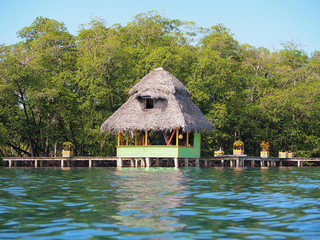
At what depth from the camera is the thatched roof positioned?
25609 mm

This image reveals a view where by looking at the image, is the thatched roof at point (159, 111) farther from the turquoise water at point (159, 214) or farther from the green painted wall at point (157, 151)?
the turquoise water at point (159, 214)

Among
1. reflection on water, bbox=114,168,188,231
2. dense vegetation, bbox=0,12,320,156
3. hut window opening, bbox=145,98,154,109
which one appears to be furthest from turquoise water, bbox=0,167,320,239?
dense vegetation, bbox=0,12,320,156

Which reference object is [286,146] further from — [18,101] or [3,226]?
[3,226]

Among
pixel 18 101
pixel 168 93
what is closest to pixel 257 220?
pixel 168 93

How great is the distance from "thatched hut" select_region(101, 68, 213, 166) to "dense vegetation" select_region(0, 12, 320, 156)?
179 inches

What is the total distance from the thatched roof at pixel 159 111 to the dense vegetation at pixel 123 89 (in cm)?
452

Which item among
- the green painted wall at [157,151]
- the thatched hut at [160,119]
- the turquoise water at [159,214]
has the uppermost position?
the thatched hut at [160,119]

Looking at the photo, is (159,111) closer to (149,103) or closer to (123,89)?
(149,103)

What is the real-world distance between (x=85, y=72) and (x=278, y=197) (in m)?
25.1

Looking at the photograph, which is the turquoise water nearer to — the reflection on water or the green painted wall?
the reflection on water

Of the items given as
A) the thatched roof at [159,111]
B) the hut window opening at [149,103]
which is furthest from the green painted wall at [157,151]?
the hut window opening at [149,103]

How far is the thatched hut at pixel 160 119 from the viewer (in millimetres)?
25641

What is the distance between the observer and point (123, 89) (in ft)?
109

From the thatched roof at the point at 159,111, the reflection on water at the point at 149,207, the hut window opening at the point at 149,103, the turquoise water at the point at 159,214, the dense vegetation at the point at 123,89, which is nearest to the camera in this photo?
the turquoise water at the point at 159,214
